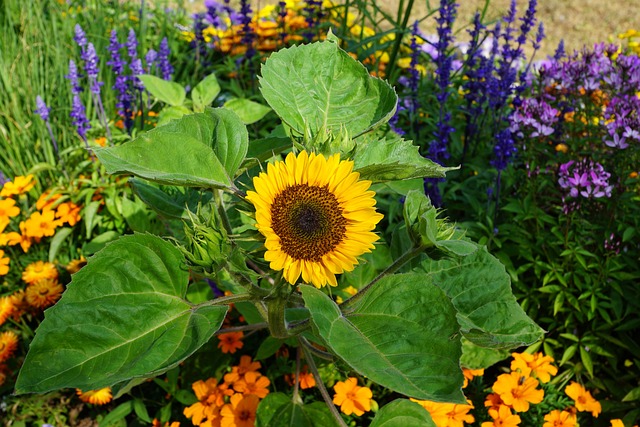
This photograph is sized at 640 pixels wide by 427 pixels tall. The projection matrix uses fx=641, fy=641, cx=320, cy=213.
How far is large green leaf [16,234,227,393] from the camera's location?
3.73ft

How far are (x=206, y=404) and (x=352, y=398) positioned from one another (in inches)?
17.7

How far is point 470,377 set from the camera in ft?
6.63

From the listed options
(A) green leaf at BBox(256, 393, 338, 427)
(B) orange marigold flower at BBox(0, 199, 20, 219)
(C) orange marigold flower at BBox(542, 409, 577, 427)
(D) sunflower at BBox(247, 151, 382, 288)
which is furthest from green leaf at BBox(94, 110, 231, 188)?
(B) orange marigold flower at BBox(0, 199, 20, 219)

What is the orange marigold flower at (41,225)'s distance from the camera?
2.49 metres

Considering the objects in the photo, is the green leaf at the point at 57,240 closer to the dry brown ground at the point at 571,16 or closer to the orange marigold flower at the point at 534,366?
the orange marigold flower at the point at 534,366

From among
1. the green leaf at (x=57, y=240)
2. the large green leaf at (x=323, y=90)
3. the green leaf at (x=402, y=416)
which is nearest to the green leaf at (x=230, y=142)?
the large green leaf at (x=323, y=90)

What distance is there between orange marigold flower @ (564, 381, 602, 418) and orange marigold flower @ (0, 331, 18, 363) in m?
1.87

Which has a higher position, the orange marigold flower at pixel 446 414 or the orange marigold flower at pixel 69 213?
the orange marigold flower at pixel 446 414

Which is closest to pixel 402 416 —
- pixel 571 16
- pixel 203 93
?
pixel 203 93

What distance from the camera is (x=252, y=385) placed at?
1961mm

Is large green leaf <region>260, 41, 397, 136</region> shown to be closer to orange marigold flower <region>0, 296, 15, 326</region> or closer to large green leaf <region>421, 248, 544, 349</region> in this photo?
large green leaf <region>421, 248, 544, 349</region>

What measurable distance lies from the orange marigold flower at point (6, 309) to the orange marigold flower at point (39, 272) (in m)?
0.10

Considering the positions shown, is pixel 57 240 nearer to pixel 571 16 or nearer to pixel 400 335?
pixel 400 335

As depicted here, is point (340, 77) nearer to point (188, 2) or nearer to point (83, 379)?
point (83, 379)
